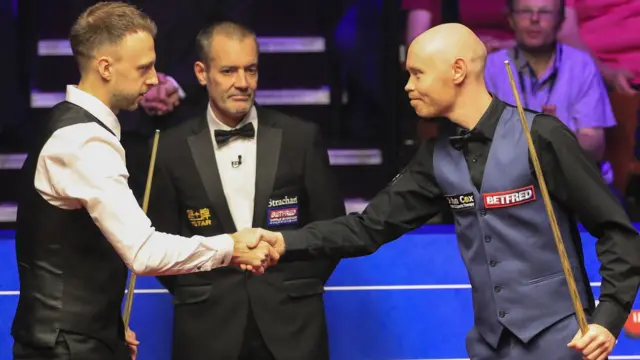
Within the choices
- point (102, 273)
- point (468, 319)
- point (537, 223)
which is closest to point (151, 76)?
point (102, 273)

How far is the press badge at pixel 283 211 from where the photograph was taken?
349 cm

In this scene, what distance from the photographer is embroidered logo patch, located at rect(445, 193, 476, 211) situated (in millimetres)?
2885

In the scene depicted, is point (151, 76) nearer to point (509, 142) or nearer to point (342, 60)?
point (509, 142)

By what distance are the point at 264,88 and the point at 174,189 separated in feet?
2.87

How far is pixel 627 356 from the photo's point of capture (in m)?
4.11

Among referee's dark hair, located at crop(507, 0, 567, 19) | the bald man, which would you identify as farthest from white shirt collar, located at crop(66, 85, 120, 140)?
referee's dark hair, located at crop(507, 0, 567, 19)

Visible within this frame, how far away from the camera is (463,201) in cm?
291

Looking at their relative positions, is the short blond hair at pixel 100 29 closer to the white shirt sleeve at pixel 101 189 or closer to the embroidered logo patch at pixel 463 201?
the white shirt sleeve at pixel 101 189

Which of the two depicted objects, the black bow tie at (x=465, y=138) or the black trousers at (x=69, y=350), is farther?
the black bow tie at (x=465, y=138)

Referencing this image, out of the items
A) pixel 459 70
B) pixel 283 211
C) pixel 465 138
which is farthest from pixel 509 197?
pixel 283 211

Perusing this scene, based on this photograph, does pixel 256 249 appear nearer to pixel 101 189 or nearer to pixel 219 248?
pixel 219 248

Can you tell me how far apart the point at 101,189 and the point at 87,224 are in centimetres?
13

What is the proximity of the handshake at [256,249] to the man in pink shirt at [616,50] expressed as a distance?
5.29 feet

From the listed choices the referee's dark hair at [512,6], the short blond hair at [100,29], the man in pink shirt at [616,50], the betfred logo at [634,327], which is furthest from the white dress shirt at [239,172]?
the betfred logo at [634,327]
